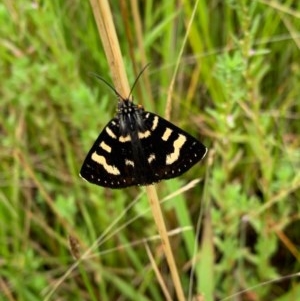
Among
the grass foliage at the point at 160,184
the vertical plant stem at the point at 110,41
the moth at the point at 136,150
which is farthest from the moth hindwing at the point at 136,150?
the grass foliage at the point at 160,184

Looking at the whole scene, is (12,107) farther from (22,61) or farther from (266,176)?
(266,176)

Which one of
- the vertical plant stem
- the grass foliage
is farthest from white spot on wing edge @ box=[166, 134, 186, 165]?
the grass foliage

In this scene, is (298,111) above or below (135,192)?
above

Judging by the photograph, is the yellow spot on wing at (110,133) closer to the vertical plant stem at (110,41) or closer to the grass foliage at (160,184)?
the vertical plant stem at (110,41)

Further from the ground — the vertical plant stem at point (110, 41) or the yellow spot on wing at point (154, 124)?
the vertical plant stem at point (110, 41)

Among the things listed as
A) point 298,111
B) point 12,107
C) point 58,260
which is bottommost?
point 58,260

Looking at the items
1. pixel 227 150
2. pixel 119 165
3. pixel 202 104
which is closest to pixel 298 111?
pixel 202 104

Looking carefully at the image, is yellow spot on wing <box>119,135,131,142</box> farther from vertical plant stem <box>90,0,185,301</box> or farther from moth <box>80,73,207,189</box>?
vertical plant stem <box>90,0,185,301</box>
